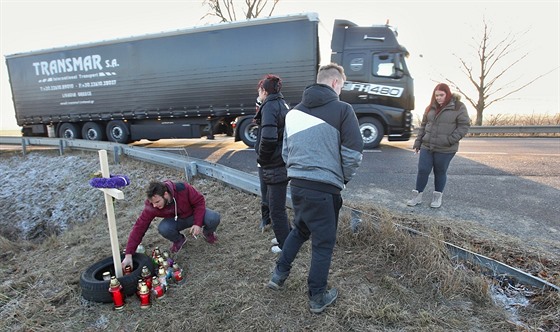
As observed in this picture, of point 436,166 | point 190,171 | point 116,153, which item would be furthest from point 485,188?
point 116,153

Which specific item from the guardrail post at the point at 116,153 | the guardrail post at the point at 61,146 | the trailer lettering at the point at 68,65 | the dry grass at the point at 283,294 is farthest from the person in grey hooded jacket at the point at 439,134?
the trailer lettering at the point at 68,65

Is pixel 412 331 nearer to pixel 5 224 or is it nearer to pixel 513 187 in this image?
pixel 513 187

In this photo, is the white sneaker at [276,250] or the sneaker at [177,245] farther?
the sneaker at [177,245]

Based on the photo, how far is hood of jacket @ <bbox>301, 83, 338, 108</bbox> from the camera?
2.32 metres

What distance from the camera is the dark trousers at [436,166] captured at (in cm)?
443

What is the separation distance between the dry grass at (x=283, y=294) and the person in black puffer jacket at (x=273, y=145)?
1.64 feet

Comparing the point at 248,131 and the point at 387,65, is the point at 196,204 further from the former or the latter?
the point at 387,65

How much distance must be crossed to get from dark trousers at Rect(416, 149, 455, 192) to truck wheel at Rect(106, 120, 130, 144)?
9926 mm

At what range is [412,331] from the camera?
88.5 inches

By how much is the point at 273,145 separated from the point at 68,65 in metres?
11.5

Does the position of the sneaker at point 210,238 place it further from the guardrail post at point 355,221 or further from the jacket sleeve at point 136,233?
the guardrail post at point 355,221

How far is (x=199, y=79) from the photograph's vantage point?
10.0 metres

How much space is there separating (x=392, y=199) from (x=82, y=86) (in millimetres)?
11143

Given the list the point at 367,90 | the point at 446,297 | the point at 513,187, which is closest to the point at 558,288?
the point at 446,297
